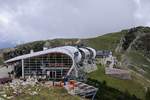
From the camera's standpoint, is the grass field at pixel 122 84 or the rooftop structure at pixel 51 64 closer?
the rooftop structure at pixel 51 64

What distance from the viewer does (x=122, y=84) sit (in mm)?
136000

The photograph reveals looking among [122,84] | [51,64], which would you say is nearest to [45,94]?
[51,64]

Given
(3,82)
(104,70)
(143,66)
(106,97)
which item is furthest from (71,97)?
(143,66)

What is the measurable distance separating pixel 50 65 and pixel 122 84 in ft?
91.4

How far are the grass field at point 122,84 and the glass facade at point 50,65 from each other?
1771cm

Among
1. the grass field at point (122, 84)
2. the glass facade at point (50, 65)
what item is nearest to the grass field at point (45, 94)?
the glass facade at point (50, 65)

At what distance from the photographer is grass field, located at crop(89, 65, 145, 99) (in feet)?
430

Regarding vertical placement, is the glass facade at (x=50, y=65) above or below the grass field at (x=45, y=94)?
above

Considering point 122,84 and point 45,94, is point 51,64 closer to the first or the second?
point 45,94

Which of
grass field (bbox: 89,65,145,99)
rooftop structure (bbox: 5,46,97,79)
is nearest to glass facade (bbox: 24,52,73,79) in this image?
rooftop structure (bbox: 5,46,97,79)

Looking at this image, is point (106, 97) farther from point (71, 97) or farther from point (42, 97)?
point (42, 97)

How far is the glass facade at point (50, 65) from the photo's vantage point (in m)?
117

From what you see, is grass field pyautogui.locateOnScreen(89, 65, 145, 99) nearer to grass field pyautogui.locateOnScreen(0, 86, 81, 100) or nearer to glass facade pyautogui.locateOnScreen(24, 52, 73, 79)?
glass facade pyautogui.locateOnScreen(24, 52, 73, 79)

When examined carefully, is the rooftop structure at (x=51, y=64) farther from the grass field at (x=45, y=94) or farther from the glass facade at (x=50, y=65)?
the grass field at (x=45, y=94)
